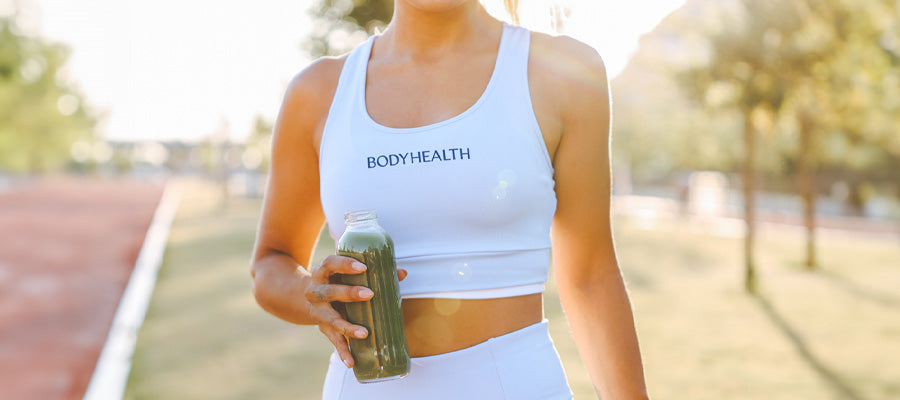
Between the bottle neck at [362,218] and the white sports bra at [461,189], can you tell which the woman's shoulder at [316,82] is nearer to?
the white sports bra at [461,189]

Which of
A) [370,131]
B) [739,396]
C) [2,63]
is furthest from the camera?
[2,63]

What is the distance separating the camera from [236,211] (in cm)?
2703

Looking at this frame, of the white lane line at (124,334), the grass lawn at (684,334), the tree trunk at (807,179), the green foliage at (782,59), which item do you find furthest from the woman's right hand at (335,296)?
the tree trunk at (807,179)

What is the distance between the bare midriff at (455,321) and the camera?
145 cm

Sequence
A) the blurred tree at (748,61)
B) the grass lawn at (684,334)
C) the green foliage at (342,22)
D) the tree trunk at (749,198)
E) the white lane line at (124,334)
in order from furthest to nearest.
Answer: the green foliage at (342,22)
the tree trunk at (749,198)
the blurred tree at (748,61)
the grass lawn at (684,334)
the white lane line at (124,334)

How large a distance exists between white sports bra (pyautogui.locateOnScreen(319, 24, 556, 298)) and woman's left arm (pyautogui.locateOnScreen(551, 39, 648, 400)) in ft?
0.26

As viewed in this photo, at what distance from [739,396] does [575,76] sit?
523 cm

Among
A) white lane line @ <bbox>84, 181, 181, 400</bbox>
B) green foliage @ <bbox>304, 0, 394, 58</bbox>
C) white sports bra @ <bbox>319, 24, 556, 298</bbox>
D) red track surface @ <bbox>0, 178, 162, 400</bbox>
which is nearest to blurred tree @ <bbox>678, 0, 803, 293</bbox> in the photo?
green foliage @ <bbox>304, 0, 394, 58</bbox>

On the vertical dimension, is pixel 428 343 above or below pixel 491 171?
below

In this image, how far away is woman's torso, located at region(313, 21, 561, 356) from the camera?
4.79ft

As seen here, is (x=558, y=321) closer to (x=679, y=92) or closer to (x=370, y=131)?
(x=679, y=92)

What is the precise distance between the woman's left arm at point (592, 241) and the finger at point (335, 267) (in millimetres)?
449

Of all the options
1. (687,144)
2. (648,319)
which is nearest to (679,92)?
(648,319)

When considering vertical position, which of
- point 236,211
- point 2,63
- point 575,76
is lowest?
point 236,211
